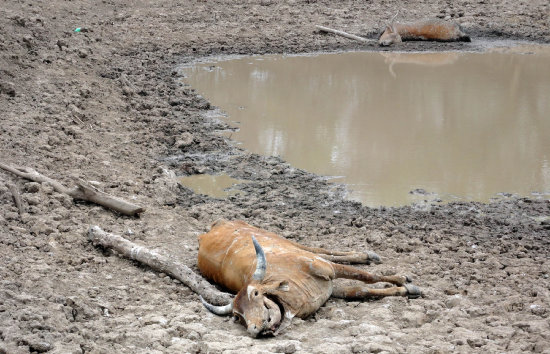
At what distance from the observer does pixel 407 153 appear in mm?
11320

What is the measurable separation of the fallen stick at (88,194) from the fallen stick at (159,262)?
0.81 m

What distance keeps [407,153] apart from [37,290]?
690 centimetres

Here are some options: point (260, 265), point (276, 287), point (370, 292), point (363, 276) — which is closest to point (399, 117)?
point (363, 276)

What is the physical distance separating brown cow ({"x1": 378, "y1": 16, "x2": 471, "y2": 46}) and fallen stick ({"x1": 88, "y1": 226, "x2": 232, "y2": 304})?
47.8 ft

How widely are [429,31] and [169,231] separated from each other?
14.4 meters

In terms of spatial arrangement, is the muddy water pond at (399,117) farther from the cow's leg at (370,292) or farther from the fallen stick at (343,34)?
the cow's leg at (370,292)

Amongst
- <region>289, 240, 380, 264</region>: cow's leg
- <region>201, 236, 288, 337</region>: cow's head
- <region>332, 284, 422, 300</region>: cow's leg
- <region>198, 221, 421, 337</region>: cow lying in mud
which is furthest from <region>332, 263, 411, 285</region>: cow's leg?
<region>201, 236, 288, 337</region>: cow's head

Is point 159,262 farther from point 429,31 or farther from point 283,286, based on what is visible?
point 429,31

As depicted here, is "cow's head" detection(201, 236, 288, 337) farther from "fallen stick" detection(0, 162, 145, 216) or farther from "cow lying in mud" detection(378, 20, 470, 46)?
"cow lying in mud" detection(378, 20, 470, 46)

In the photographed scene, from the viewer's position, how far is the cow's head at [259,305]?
517 centimetres

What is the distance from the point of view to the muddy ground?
17.3 ft

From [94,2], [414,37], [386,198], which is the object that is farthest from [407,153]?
[94,2]

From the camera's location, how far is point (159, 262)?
669cm

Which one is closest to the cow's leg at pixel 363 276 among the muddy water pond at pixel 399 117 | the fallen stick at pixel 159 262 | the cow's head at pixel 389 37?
the fallen stick at pixel 159 262
